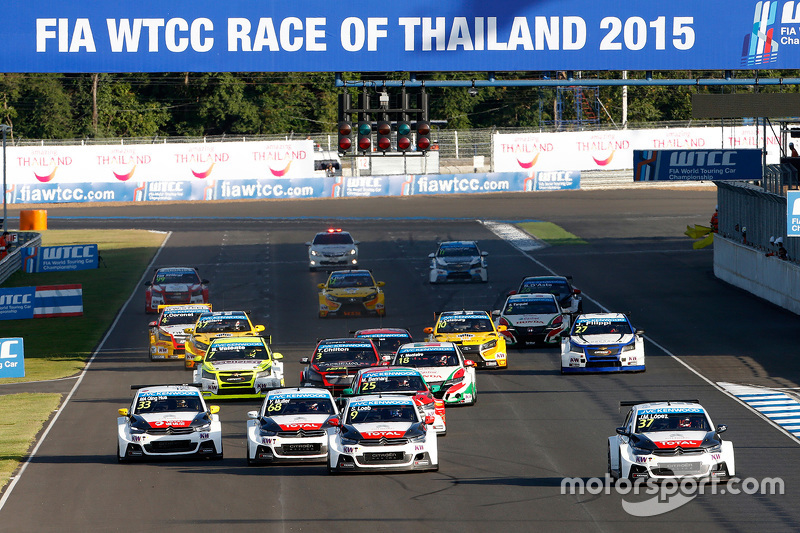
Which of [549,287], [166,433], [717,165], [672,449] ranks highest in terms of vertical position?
[717,165]

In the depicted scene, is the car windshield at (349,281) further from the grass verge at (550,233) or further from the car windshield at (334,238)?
the grass verge at (550,233)

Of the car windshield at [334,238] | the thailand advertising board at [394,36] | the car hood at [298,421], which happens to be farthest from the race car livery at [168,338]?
the car windshield at [334,238]

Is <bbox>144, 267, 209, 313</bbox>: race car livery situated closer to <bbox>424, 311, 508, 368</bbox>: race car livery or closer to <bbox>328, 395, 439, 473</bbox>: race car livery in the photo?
<bbox>424, 311, 508, 368</bbox>: race car livery

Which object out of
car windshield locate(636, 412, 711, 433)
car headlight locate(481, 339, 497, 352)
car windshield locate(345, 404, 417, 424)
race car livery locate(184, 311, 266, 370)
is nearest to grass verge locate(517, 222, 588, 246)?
car headlight locate(481, 339, 497, 352)

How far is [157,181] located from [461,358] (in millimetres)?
64006

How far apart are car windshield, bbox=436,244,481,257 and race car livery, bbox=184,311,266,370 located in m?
16.1

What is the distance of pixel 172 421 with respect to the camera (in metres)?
23.0

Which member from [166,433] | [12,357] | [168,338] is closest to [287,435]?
[166,433]

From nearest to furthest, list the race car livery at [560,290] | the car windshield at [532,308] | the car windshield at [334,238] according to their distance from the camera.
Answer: the car windshield at [532,308] → the race car livery at [560,290] → the car windshield at [334,238]

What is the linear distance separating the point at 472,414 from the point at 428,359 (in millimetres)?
2013

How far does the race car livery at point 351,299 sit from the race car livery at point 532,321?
6.59 m

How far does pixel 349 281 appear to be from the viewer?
43844mm

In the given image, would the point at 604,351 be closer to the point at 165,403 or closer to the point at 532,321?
the point at 532,321

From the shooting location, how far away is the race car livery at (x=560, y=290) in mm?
40906
